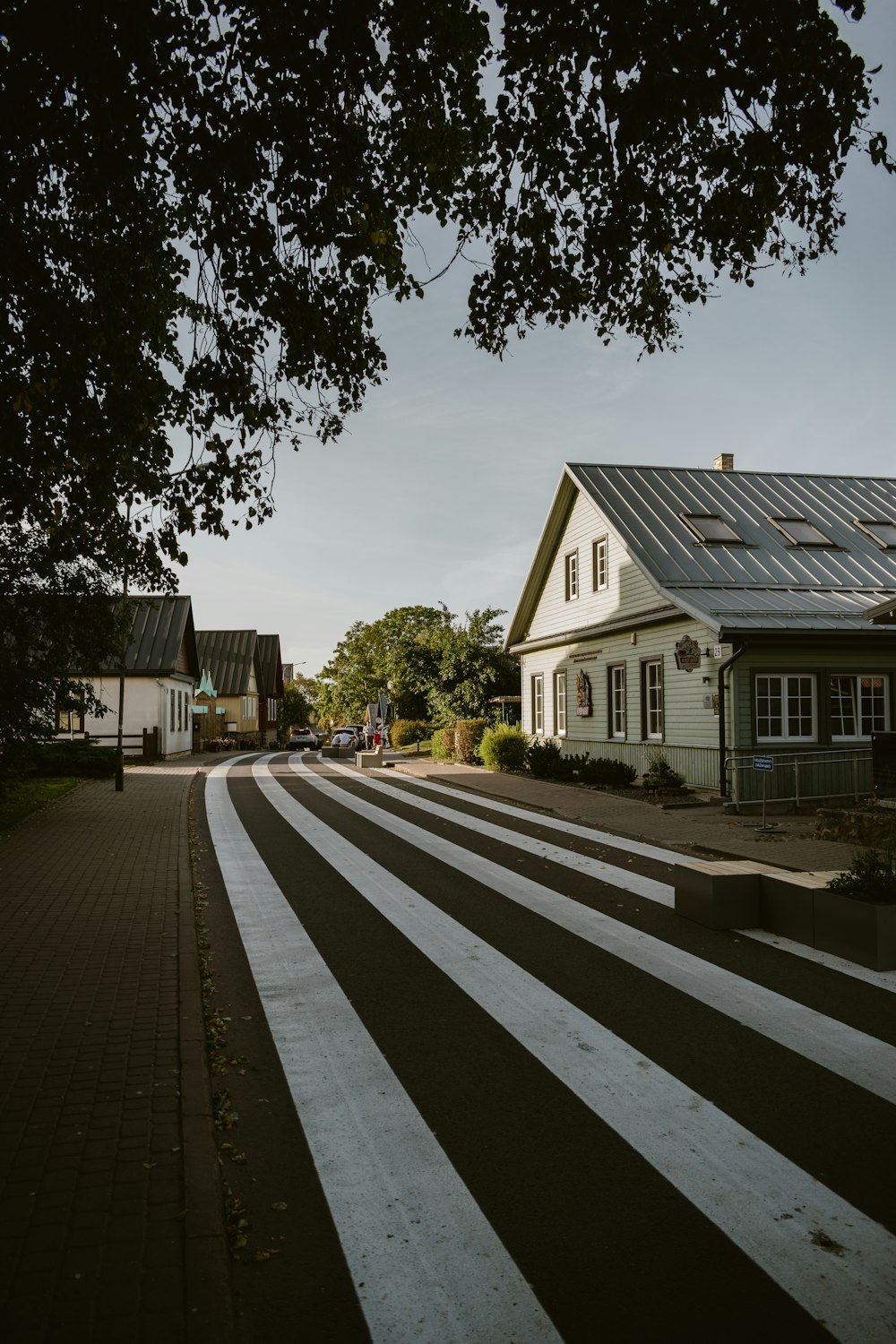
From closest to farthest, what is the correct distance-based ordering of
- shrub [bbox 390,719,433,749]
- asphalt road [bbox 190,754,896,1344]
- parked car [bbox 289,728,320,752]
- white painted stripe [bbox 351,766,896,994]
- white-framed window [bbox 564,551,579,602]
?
asphalt road [bbox 190,754,896,1344]
white painted stripe [bbox 351,766,896,994]
white-framed window [bbox 564,551,579,602]
shrub [bbox 390,719,433,749]
parked car [bbox 289,728,320,752]

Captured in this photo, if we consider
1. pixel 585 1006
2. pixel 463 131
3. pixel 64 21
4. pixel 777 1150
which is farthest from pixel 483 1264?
pixel 463 131

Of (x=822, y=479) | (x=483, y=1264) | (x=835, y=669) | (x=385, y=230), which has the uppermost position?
(x=822, y=479)

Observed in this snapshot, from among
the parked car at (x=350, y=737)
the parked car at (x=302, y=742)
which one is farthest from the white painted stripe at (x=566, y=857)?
the parked car at (x=302, y=742)

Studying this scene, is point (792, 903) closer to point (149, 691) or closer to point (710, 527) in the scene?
point (710, 527)

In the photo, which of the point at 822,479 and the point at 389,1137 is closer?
the point at 389,1137

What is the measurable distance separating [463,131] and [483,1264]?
6.21 metres

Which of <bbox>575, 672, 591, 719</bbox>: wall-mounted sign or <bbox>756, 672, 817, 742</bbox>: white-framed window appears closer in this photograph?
<bbox>756, 672, 817, 742</bbox>: white-framed window

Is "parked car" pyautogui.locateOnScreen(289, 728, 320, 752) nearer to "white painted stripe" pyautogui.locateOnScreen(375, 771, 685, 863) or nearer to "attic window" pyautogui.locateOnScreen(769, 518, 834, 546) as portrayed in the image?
"white painted stripe" pyautogui.locateOnScreen(375, 771, 685, 863)

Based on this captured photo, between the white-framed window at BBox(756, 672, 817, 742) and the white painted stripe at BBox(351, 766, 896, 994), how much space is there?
525 centimetres

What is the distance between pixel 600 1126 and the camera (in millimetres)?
4160

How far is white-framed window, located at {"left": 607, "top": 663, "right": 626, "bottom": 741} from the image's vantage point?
22188 mm

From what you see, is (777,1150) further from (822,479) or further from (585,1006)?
(822,479)

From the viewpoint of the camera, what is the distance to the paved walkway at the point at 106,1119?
286 centimetres

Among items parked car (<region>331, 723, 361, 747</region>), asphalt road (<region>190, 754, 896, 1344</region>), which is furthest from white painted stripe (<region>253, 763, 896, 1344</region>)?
parked car (<region>331, 723, 361, 747</region>)
